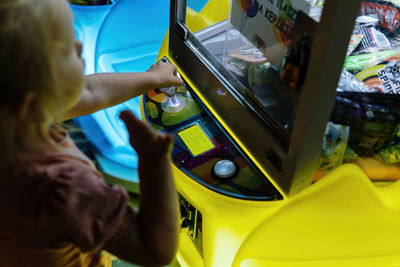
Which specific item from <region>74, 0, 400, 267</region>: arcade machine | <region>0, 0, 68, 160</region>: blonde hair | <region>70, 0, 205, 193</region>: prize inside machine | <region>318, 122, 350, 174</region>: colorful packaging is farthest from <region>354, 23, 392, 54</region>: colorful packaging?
<region>0, 0, 68, 160</region>: blonde hair

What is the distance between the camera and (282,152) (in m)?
0.81

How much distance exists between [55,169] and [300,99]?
0.40 metres

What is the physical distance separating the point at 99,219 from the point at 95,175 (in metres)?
0.07

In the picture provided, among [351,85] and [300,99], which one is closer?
[300,99]

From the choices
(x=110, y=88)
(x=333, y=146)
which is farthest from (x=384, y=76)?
(x=110, y=88)

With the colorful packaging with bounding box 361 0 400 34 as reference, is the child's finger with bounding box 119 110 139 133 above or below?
above

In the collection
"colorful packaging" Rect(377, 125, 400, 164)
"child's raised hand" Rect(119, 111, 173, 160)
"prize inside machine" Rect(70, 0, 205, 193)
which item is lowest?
"prize inside machine" Rect(70, 0, 205, 193)

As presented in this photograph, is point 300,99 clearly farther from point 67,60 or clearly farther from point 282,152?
point 67,60

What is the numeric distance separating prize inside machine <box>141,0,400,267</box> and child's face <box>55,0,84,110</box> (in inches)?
13.7

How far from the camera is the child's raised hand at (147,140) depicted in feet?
2.06

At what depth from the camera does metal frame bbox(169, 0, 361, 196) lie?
603 millimetres

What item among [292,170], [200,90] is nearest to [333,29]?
[292,170]

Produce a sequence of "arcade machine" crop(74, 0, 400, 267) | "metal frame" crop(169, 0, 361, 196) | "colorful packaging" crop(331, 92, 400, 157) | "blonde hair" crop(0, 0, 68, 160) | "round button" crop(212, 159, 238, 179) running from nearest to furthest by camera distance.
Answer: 1. "blonde hair" crop(0, 0, 68, 160)
2. "metal frame" crop(169, 0, 361, 196)
3. "arcade machine" crop(74, 0, 400, 267)
4. "colorful packaging" crop(331, 92, 400, 157)
5. "round button" crop(212, 159, 238, 179)

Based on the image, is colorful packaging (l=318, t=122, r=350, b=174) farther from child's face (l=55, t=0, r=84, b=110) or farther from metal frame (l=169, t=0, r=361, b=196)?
child's face (l=55, t=0, r=84, b=110)
